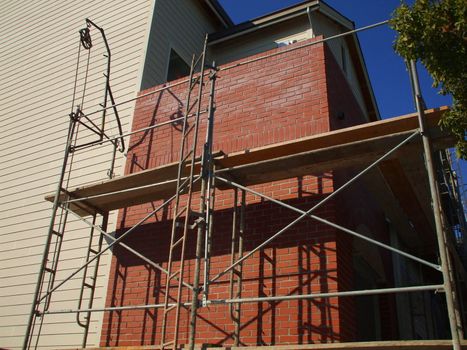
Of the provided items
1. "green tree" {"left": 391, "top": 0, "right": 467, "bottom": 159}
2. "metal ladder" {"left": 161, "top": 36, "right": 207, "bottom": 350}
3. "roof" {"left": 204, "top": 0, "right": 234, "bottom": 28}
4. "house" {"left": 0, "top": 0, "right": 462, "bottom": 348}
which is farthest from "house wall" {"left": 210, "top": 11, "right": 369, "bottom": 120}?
"green tree" {"left": 391, "top": 0, "right": 467, "bottom": 159}

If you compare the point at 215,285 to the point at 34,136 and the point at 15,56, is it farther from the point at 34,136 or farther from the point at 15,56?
the point at 15,56

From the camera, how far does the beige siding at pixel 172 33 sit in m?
10.0

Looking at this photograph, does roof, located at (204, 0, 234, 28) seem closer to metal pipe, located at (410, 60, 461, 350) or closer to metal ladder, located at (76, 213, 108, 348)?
metal ladder, located at (76, 213, 108, 348)

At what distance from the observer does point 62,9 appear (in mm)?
12125

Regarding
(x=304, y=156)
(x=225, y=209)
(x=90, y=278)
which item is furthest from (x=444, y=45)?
(x=90, y=278)

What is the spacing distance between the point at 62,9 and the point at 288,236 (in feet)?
29.7

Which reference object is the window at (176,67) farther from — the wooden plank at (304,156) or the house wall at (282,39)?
the wooden plank at (304,156)

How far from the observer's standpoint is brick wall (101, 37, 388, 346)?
5.83 meters

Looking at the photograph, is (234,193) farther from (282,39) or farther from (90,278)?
(282,39)

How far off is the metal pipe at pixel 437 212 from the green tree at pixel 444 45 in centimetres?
37

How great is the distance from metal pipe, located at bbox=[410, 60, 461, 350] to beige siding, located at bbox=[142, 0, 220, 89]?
18.6 ft

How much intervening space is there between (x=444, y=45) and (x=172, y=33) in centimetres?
759

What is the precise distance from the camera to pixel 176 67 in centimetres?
1123

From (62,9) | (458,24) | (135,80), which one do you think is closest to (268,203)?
(458,24)
